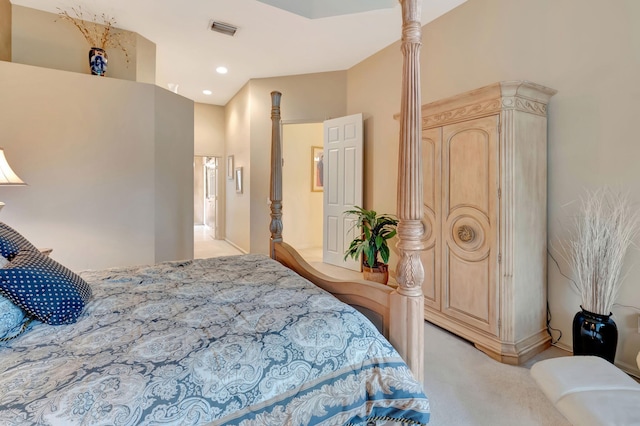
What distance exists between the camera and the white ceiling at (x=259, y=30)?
3.13 m

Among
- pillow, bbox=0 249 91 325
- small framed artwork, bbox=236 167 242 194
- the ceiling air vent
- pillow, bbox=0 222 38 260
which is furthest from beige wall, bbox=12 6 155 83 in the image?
pillow, bbox=0 249 91 325

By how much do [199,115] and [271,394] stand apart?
6.63 m

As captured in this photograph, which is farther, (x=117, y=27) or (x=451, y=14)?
(x=117, y=27)

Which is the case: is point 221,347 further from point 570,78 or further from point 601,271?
point 570,78

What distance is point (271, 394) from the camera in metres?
0.96

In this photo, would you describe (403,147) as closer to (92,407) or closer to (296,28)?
(92,407)

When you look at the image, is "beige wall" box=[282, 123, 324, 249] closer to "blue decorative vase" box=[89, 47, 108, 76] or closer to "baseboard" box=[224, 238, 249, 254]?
"baseboard" box=[224, 238, 249, 254]

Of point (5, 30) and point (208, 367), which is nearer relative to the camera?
point (208, 367)

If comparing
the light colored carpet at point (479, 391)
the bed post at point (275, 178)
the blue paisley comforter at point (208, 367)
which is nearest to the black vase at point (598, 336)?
the light colored carpet at point (479, 391)

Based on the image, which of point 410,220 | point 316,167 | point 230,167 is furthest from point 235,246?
point 410,220

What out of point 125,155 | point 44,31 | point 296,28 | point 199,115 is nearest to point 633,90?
point 296,28

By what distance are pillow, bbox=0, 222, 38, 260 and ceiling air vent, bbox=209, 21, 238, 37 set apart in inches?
113

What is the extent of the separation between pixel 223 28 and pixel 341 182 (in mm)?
2441

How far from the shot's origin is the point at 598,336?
74.8 inches
